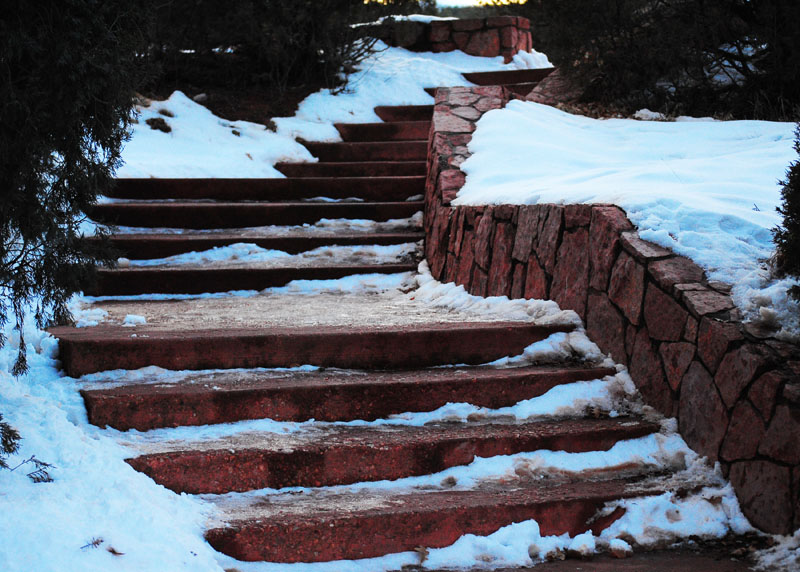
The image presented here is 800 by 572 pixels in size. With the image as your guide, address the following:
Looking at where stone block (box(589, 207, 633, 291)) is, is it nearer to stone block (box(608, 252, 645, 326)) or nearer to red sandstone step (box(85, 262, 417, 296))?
stone block (box(608, 252, 645, 326))

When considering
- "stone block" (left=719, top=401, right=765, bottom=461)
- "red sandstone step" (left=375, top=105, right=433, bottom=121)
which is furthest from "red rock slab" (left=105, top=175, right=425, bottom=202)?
"stone block" (left=719, top=401, right=765, bottom=461)

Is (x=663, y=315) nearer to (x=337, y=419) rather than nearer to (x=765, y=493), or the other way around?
(x=765, y=493)

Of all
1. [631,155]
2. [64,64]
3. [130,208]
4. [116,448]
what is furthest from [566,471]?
[130,208]

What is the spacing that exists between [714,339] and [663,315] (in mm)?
318

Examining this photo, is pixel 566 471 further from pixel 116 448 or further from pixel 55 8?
pixel 55 8

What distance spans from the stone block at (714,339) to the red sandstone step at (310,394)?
586 millimetres

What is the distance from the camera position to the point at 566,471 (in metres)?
2.69

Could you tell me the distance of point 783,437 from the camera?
87.6 inches

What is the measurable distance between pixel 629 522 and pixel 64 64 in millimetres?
2168

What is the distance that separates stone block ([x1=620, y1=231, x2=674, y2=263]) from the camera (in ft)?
9.73

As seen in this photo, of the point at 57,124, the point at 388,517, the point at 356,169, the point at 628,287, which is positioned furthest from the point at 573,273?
the point at 356,169

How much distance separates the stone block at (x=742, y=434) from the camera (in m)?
2.34

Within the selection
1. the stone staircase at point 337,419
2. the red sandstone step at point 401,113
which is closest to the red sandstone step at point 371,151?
the red sandstone step at point 401,113

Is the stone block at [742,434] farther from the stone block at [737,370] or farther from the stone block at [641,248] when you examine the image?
the stone block at [641,248]
